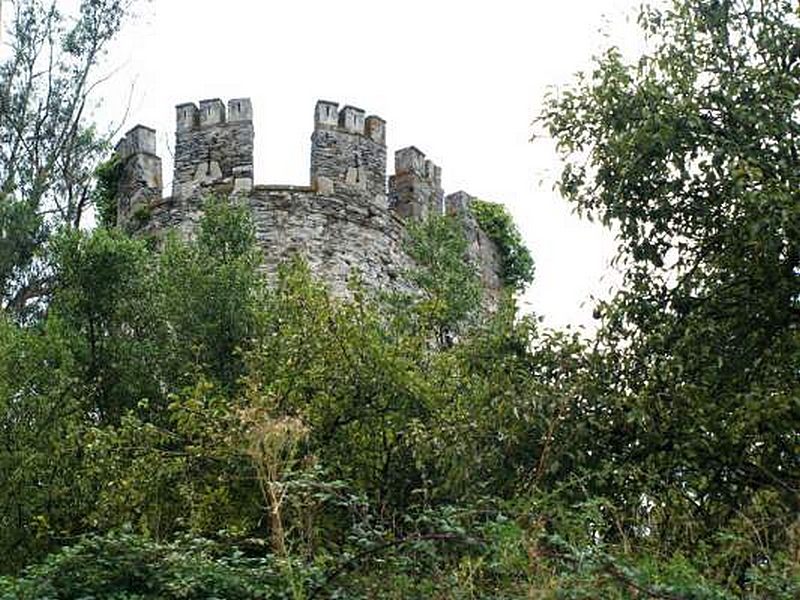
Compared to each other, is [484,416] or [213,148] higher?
[213,148]

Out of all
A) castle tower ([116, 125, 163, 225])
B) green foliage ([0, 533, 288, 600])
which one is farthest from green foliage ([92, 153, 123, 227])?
green foliage ([0, 533, 288, 600])

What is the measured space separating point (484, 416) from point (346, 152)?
367 inches

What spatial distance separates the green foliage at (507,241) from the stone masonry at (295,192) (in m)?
1.98

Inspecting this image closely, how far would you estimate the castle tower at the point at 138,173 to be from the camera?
67.0 ft

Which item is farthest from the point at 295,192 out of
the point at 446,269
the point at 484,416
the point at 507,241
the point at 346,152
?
the point at 484,416

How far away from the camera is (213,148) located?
65.8 feet

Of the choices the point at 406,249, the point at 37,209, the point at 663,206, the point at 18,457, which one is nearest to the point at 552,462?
the point at 663,206

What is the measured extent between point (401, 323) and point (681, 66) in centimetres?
427

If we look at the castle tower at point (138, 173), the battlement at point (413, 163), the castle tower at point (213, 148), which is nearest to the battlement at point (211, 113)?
the castle tower at point (213, 148)

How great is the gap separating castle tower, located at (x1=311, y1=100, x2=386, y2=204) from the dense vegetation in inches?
153

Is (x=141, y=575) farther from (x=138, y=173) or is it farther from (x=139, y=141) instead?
(x=139, y=141)

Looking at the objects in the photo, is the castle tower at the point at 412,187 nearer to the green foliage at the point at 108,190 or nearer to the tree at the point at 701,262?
the green foliage at the point at 108,190

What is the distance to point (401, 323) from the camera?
48.3 ft

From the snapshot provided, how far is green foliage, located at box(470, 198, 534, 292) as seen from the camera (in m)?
22.7
